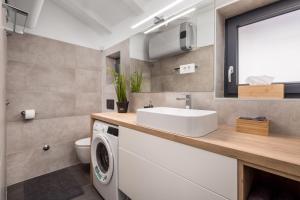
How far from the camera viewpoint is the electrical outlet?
151 centimetres

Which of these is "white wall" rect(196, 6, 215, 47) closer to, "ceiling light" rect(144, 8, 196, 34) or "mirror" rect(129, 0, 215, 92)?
"mirror" rect(129, 0, 215, 92)

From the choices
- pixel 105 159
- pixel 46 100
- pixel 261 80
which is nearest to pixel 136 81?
pixel 105 159

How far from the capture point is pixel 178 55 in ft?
5.46

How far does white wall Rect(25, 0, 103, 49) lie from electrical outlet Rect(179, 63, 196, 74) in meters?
1.75

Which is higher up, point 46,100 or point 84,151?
point 46,100

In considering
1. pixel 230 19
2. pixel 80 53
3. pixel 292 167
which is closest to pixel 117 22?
pixel 80 53

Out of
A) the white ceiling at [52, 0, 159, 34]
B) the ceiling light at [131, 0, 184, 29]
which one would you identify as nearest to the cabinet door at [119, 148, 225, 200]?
the ceiling light at [131, 0, 184, 29]

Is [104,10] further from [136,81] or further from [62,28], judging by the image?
[136,81]

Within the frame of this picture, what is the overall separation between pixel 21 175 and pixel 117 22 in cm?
250

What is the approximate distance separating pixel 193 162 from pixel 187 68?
40.0 inches

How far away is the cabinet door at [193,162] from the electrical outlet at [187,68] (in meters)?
0.82

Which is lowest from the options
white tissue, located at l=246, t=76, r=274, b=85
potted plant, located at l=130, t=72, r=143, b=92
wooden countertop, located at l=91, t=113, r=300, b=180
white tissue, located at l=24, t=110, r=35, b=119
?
wooden countertop, located at l=91, t=113, r=300, b=180

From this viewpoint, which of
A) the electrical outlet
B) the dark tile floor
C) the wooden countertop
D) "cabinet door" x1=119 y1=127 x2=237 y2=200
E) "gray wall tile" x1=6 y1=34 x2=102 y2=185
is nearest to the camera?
the wooden countertop

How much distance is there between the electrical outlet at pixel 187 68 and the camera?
4.96 feet
